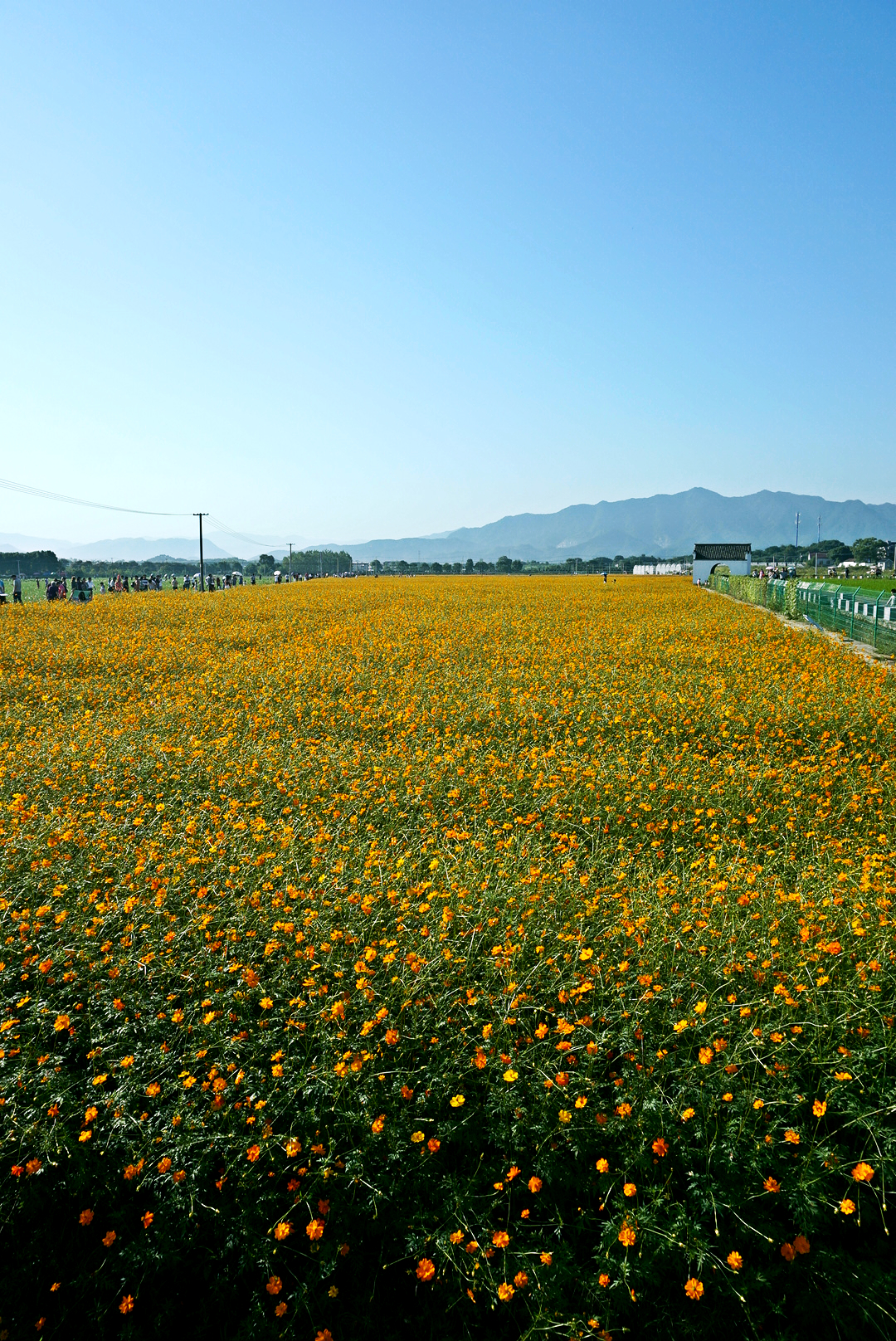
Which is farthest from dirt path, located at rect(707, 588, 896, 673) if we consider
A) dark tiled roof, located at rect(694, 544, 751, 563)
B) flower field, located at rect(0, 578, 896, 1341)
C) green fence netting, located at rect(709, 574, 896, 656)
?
dark tiled roof, located at rect(694, 544, 751, 563)

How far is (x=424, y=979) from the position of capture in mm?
3352

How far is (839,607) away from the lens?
19156 mm

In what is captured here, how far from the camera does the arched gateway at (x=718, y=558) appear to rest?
53.7 m

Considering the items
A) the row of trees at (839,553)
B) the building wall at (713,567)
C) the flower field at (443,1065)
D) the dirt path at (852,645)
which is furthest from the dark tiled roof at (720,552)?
the flower field at (443,1065)

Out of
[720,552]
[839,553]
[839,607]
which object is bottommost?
[839,607]

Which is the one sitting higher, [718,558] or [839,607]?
[718,558]

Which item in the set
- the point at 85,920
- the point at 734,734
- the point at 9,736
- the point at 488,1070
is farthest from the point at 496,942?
the point at 9,736

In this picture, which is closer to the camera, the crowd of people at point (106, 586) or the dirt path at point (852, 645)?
the dirt path at point (852, 645)

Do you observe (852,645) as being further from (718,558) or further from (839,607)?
(718,558)

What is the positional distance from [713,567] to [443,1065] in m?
54.5

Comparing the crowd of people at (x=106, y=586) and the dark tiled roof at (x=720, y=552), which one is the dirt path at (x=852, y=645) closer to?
the crowd of people at (x=106, y=586)

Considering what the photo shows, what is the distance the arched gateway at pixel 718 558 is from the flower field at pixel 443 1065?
2002 inches

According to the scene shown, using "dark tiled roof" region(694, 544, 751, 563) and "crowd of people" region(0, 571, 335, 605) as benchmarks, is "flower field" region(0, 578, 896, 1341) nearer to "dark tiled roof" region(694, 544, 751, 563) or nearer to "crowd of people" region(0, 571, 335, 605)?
"crowd of people" region(0, 571, 335, 605)

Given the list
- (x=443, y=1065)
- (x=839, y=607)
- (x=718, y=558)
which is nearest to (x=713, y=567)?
(x=718, y=558)
